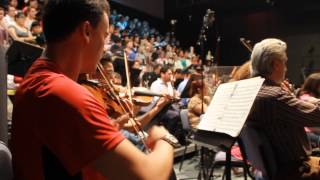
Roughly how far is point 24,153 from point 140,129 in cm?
57

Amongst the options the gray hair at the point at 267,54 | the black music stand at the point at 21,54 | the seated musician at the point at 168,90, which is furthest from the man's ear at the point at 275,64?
the seated musician at the point at 168,90

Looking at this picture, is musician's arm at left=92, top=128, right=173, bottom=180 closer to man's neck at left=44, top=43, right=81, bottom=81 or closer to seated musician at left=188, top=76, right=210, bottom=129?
man's neck at left=44, top=43, right=81, bottom=81

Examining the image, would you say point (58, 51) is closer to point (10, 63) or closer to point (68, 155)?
point (68, 155)

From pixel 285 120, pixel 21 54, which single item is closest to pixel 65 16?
pixel 285 120

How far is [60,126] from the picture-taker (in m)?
1.10

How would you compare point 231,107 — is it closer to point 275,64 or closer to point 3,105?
point 275,64

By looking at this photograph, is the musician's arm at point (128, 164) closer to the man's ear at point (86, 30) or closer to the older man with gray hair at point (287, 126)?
the man's ear at point (86, 30)

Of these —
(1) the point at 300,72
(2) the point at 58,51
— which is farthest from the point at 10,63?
(1) the point at 300,72

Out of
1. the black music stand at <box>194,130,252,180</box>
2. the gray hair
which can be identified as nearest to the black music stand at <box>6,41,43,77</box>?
the black music stand at <box>194,130,252,180</box>

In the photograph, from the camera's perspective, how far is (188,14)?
17.0 m

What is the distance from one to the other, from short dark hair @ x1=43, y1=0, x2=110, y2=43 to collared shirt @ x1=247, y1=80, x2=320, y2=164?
1.70 metres

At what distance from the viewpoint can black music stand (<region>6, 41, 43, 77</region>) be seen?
3.35 metres

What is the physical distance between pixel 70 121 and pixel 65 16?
0.34 meters

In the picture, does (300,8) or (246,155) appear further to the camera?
(300,8)
